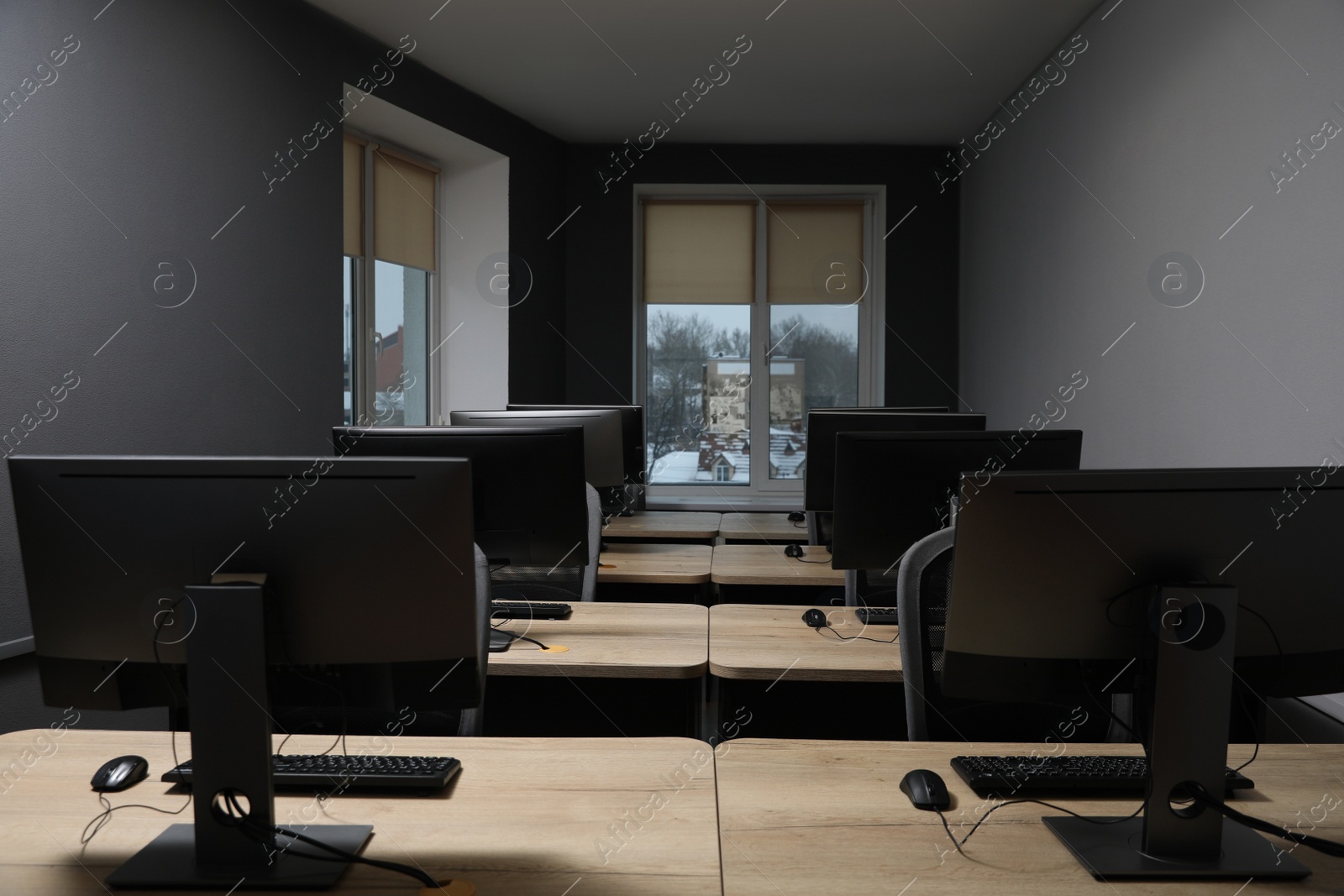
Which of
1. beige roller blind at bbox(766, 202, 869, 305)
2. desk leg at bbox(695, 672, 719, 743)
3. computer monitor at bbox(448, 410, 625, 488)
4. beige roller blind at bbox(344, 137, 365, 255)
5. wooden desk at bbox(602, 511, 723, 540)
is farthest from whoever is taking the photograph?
beige roller blind at bbox(766, 202, 869, 305)

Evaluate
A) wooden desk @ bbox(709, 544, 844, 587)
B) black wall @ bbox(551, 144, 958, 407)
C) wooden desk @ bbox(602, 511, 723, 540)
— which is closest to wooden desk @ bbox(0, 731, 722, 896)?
wooden desk @ bbox(709, 544, 844, 587)

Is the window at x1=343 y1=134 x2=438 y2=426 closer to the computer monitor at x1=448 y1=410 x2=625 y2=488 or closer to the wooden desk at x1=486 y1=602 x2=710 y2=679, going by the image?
the computer monitor at x1=448 y1=410 x2=625 y2=488

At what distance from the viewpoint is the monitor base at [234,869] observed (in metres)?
1.02

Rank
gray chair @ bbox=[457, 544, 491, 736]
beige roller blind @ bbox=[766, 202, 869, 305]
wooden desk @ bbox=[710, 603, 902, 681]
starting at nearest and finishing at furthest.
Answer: gray chair @ bbox=[457, 544, 491, 736] → wooden desk @ bbox=[710, 603, 902, 681] → beige roller blind @ bbox=[766, 202, 869, 305]

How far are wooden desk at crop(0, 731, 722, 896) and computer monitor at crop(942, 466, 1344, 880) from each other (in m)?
0.42

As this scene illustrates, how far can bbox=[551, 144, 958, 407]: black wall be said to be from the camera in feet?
18.5

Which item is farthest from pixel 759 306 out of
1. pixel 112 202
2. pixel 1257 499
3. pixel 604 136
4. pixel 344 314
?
pixel 1257 499

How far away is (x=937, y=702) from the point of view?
5.49ft

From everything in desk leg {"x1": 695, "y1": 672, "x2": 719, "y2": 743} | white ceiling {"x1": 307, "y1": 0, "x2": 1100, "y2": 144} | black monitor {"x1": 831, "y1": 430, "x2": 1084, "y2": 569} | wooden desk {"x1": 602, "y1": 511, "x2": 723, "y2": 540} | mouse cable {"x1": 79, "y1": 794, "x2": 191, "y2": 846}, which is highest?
white ceiling {"x1": 307, "y1": 0, "x2": 1100, "y2": 144}

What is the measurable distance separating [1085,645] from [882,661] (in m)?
0.77

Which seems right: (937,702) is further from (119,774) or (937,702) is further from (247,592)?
(119,774)

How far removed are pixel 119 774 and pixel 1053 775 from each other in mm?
1306

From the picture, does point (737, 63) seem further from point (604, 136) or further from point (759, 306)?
point (759, 306)

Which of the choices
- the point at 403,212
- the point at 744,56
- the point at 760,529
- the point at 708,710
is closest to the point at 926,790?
the point at 708,710
